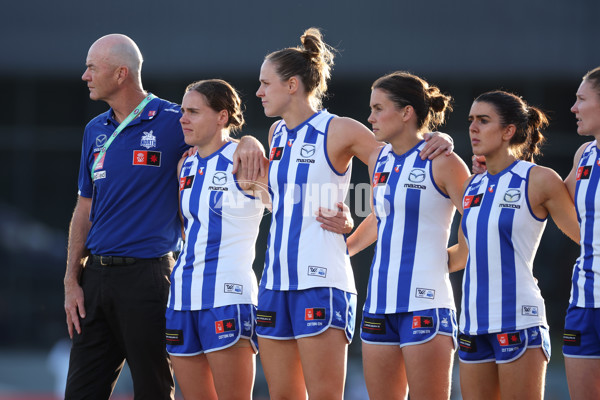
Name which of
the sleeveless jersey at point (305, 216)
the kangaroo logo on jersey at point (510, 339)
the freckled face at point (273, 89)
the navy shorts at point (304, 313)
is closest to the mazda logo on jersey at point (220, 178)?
the sleeveless jersey at point (305, 216)

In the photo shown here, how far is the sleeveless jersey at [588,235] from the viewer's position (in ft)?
12.4

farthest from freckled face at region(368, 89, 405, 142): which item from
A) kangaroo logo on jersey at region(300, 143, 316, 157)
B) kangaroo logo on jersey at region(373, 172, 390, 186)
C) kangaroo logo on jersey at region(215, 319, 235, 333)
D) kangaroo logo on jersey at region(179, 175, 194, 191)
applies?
kangaroo logo on jersey at region(215, 319, 235, 333)

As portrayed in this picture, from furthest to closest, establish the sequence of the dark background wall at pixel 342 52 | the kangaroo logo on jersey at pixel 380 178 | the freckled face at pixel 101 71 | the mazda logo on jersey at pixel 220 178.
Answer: the dark background wall at pixel 342 52, the freckled face at pixel 101 71, the mazda logo on jersey at pixel 220 178, the kangaroo logo on jersey at pixel 380 178

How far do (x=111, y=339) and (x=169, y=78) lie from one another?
7.80 metres

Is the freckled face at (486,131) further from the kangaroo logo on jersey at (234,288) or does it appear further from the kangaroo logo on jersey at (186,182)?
the kangaroo logo on jersey at (186,182)

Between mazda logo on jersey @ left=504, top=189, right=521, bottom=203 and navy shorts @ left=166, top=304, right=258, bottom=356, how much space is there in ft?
4.47

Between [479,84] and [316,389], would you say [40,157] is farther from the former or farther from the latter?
[316,389]

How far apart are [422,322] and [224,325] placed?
0.98 metres

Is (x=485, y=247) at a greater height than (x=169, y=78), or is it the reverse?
(x=169, y=78)

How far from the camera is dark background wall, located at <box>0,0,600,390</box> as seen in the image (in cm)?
1155

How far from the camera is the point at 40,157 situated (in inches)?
519

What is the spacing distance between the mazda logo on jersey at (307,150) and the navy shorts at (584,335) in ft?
4.75

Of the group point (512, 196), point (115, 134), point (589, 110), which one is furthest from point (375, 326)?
point (115, 134)

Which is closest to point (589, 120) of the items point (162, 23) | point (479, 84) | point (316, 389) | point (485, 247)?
point (485, 247)
